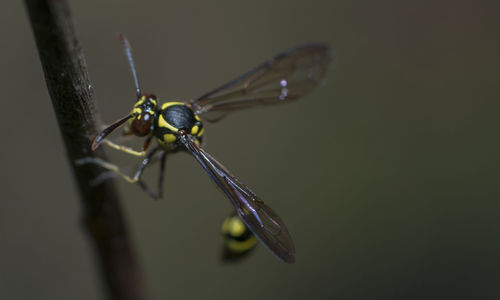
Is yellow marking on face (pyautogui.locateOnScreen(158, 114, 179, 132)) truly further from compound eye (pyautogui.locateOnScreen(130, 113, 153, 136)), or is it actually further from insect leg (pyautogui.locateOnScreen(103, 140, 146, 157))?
insect leg (pyautogui.locateOnScreen(103, 140, 146, 157))

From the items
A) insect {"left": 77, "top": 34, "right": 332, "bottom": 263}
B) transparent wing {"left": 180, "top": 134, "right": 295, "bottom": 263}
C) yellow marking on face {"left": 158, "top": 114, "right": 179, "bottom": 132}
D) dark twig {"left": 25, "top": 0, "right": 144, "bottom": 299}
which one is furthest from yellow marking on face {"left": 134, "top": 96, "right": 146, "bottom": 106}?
dark twig {"left": 25, "top": 0, "right": 144, "bottom": 299}

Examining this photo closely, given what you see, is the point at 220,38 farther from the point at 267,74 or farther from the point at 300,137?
the point at 267,74

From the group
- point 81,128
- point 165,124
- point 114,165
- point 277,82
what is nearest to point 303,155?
point 277,82

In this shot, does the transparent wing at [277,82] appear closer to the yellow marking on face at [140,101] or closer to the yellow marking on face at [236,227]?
the yellow marking on face at [140,101]

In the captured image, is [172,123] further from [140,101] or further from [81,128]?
[81,128]

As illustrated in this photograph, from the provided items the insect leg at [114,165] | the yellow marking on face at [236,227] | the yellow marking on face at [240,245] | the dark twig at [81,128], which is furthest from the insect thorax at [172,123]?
the yellow marking on face at [240,245]

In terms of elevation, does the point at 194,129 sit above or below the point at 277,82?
below

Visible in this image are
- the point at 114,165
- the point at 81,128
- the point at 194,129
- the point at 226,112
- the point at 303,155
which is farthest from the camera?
the point at 303,155
